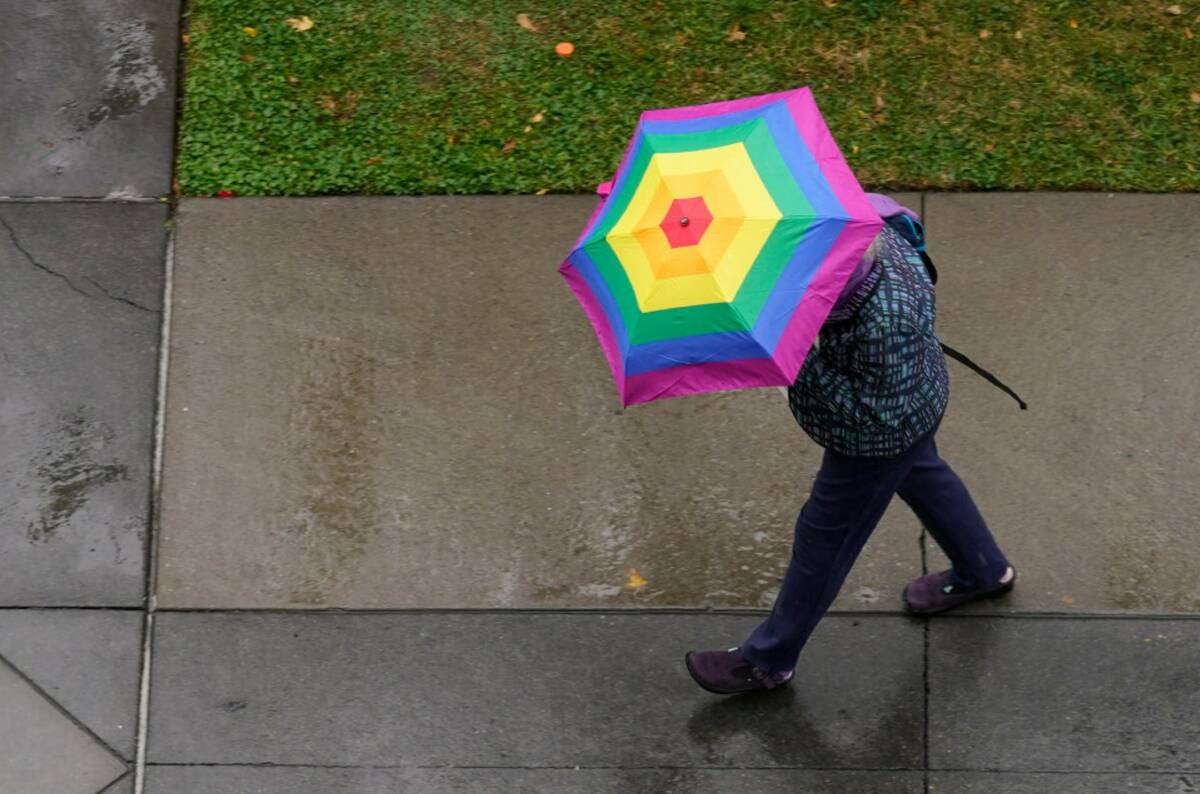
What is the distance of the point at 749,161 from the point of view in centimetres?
345

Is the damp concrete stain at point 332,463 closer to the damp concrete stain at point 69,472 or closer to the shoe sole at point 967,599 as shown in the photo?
the damp concrete stain at point 69,472

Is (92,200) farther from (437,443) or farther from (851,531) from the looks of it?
(851,531)

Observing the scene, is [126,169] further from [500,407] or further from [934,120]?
[934,120]

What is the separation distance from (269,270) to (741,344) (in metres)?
2.71

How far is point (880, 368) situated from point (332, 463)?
223cm

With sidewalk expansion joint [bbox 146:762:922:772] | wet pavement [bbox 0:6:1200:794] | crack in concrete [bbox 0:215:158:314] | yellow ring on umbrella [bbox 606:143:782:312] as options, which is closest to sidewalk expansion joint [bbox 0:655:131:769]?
wet pavement [bbox 0:6:1200:794]

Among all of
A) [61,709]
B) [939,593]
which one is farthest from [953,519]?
[61,709]

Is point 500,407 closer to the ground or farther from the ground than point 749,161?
closer to the ground

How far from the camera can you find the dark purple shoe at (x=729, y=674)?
4.53 meters

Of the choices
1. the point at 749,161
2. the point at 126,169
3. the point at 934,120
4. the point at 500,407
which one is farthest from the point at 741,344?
the point at 126,169

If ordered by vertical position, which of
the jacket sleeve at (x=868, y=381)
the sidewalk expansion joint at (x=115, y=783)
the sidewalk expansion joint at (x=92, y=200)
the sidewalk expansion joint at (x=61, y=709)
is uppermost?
the jacket sleeve at (x=868, y=381)

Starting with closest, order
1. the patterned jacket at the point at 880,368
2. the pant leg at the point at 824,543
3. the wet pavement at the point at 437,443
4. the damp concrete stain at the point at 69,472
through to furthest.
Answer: the patterned jacket at the point at 880,368 < the pant leg at the point at 824,543 < the wet pavement at the point at 437,443 < the damp concrete stain at the point at 69,472

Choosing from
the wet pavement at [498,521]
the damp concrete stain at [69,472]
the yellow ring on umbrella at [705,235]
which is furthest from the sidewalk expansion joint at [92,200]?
the yellow ring on umbrella at [705,235]

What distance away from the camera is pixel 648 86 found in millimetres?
5949
